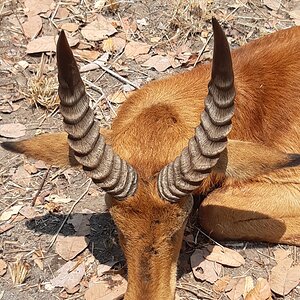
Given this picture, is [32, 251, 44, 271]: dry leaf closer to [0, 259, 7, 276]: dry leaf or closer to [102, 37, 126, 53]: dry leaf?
[0, 259, 7, 276]: dry leaf

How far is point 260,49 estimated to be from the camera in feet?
28.9

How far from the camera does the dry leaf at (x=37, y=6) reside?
12258 mm

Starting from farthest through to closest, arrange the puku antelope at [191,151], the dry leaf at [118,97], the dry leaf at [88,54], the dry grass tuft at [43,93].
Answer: the dry leaf at [88,54] < the dry leaf at [118,97] < the dry grass tuft at [43,93] < the puku antelope at [191,151]

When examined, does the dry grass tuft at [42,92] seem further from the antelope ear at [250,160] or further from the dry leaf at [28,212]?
the antelope ear at [250,160]

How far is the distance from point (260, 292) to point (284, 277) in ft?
1.31

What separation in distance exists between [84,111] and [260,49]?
3.23 meters

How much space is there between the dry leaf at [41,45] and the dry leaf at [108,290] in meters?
4.61

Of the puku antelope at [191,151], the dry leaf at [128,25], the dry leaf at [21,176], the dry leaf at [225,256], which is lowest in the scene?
the dry leaf at [225,256]

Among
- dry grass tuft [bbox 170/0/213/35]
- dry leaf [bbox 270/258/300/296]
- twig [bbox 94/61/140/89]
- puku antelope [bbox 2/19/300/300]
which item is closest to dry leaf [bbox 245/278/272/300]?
dry leaf [bbox 270/258/300/296]

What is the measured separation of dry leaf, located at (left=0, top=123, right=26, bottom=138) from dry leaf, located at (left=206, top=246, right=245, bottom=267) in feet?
11.0

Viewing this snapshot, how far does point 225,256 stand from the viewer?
8.72 meters

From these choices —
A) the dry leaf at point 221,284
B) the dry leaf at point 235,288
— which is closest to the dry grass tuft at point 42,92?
the dry leaf at point 221,284

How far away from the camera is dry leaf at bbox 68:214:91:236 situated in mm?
9031

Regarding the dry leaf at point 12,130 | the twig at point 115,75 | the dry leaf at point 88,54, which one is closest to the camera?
the dry leaf at point 12,130
